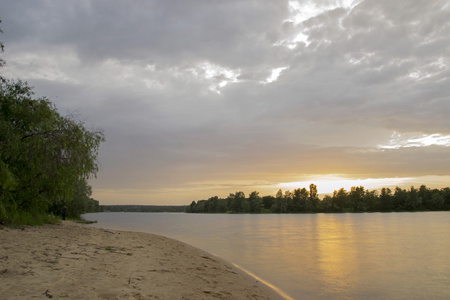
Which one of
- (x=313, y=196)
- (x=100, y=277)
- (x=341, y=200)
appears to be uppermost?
(x=313, y=196)

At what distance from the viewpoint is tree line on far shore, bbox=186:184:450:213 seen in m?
137

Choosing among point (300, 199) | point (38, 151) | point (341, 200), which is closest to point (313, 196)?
point (300, 199)

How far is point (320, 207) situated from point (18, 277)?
513 feet

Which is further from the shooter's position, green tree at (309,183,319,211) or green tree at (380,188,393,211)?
green tree at (309,183,319,211)

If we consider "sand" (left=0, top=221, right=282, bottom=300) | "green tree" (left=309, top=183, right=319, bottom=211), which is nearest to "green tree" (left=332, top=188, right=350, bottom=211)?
"green tree" (left=309, top=183, right=319, bottom=211)

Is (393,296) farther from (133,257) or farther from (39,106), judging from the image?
(39,106)

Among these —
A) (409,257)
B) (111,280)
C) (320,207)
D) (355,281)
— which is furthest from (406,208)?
(111,280)

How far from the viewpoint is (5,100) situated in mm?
18734

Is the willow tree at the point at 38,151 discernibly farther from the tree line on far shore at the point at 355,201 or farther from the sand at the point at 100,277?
the tree line on far shore at the point at 355,201

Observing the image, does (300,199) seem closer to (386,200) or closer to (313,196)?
(313,196)

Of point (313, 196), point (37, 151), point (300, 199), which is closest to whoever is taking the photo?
point (37, 151)

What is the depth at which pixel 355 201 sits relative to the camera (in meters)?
146

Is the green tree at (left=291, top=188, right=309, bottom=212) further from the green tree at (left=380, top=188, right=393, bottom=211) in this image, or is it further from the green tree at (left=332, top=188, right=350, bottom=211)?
the green tree at (left=380, top=188, right=393, bottom=211)

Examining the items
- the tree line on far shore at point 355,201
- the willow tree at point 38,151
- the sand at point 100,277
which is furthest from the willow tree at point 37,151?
the tree line on far shore at point 355,201
